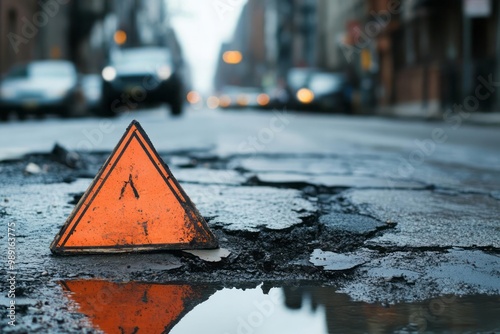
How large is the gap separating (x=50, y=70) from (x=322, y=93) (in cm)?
1120

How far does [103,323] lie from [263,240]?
1.32 meters

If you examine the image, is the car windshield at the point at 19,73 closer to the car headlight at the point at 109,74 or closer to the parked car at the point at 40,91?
the parked car at the point at 40,91

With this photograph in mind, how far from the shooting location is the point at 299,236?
3.84 metres

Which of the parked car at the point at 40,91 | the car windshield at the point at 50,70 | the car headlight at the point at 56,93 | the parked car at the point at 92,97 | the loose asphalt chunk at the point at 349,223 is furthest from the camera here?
the parked car at the point at 92,97

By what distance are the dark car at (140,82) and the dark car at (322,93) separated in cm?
1074

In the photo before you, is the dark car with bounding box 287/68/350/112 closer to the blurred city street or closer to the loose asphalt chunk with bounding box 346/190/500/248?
the blurred city street

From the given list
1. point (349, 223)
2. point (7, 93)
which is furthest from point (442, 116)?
point (349, 223)

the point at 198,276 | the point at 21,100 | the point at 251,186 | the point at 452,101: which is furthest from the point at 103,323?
the point at 452,101

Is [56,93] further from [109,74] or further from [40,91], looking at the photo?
[109,74]

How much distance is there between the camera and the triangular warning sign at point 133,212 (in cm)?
343

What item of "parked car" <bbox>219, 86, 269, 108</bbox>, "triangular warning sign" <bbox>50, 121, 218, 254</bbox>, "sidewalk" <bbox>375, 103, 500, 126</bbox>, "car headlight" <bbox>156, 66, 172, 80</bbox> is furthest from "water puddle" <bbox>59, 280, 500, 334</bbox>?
"parked car" <bbox>219, 86, 269, 108</bbox>

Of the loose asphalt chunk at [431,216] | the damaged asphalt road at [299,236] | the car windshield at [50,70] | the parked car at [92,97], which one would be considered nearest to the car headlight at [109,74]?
the car windshield at [50,70]

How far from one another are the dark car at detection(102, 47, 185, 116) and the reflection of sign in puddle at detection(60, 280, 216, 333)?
16220 millimetres

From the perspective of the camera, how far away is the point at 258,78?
97875 millimetres
